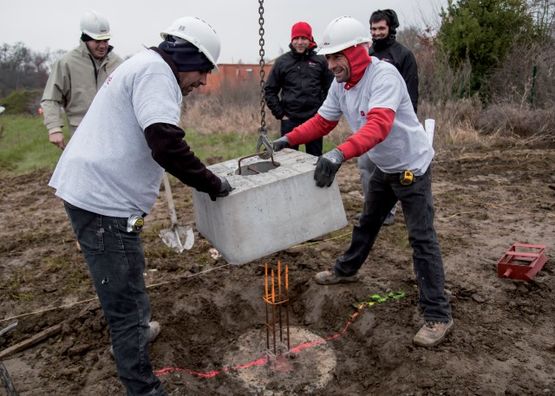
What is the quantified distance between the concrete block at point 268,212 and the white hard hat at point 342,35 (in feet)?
2.30

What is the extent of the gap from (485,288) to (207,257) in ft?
8.29

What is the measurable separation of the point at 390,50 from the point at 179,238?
2977 mm

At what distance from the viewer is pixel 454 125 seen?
1041 centimetres

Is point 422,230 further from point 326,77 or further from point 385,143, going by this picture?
point 326,77

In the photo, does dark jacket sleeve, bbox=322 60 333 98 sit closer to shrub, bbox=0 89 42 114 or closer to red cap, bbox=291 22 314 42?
red cap, bbox=291 22 314 42

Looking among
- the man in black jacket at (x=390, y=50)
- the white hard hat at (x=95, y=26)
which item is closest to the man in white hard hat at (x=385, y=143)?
the man in black jacket at (x=390, y=50)

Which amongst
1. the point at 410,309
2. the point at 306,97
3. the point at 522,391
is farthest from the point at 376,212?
the point at 306,97

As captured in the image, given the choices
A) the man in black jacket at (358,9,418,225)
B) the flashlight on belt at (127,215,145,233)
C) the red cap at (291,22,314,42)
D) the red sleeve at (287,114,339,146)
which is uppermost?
the red cap at (291,22,314,42)

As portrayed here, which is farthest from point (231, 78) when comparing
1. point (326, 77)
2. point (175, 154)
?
point (175, 154)

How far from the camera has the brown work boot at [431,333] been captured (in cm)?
327

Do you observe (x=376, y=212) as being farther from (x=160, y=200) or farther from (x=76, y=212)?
(x=160, y=200)

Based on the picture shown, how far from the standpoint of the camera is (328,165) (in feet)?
9.33

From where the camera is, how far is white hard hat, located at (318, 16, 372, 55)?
9.77ft

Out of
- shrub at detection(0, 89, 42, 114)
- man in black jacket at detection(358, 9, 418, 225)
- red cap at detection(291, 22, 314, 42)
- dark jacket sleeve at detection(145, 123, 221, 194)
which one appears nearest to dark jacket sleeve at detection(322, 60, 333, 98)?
red cap at detection(291, 22, 314, 42)
